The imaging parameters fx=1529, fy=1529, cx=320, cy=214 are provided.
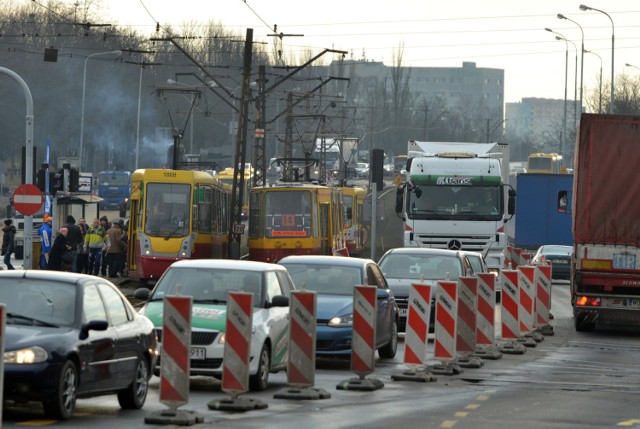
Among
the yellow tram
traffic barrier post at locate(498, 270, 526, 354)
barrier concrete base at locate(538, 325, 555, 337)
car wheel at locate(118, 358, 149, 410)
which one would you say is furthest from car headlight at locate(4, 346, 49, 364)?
the yellow tram

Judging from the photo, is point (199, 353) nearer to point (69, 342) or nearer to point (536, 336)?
point (69, 342)

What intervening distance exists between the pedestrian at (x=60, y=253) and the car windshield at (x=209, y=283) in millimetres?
17157

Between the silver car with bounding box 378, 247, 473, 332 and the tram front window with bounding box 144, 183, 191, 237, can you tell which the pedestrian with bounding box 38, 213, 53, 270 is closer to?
the tram front window with bounding box 144, 183, 191, 237

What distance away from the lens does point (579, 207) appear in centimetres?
2666

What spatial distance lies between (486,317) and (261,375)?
227 inches

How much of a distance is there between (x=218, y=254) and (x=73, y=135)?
64540 millimetres

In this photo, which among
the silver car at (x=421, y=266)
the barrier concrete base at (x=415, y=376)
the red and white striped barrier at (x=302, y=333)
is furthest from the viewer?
the silver car at (x=421, y=266)

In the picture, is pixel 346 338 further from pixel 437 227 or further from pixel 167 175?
pixel 167 175

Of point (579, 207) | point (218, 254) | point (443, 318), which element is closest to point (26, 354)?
point (443, 318)

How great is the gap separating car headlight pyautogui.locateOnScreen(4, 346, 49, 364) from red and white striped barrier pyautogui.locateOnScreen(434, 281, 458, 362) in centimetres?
710

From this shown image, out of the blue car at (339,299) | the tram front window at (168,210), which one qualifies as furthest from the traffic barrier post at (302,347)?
the tram front window at (168,210)

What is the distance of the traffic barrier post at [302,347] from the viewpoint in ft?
49.5

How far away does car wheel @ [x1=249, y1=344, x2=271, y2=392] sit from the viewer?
634 inches

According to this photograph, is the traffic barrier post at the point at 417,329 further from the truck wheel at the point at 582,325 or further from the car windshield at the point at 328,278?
the truck wheel at the point at 582,325
